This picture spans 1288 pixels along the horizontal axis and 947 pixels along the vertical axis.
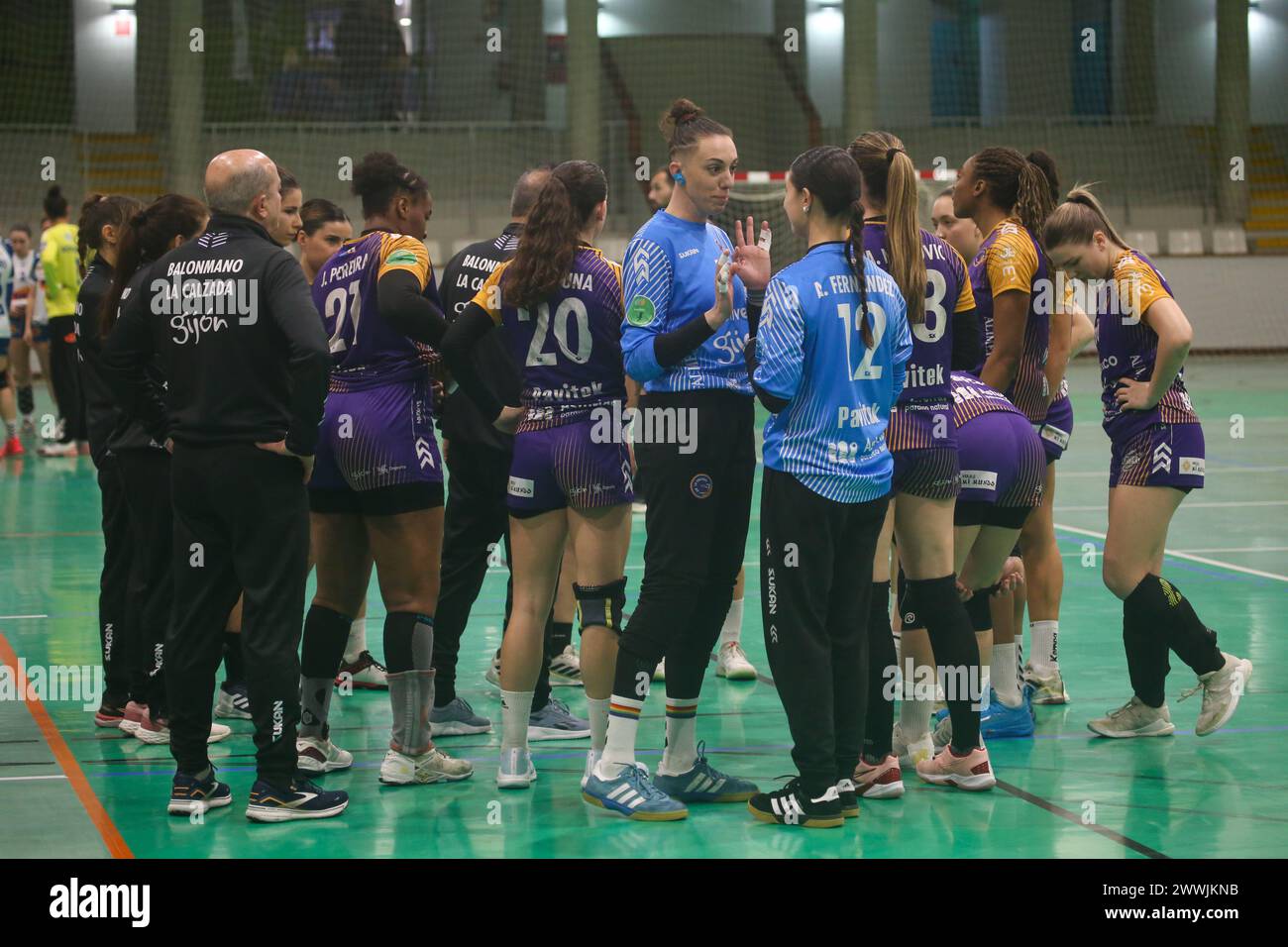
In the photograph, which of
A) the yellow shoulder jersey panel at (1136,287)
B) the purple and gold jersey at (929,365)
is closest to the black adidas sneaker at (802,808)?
the purple and gold jersey at (929,365)

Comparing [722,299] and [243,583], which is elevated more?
[722,299]

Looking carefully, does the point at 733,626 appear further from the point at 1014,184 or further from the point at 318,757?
the point at 1014,184

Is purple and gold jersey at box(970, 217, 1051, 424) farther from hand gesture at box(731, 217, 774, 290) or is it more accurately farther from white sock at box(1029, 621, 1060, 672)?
hand gesture at box(731, 217, 774, 290)

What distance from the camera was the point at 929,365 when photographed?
495 cm

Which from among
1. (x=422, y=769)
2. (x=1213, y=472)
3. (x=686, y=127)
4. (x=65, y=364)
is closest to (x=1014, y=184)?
(x=686, y=127)

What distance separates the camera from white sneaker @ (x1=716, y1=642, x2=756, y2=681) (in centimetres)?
679

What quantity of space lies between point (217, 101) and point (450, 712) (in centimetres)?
1990

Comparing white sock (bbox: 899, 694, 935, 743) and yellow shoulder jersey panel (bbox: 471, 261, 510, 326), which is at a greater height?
yellow shoulder jersey panel (bbox: 471, 261, 510, 326)

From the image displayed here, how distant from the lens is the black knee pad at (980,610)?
18.0 feet

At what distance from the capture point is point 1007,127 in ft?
83.5

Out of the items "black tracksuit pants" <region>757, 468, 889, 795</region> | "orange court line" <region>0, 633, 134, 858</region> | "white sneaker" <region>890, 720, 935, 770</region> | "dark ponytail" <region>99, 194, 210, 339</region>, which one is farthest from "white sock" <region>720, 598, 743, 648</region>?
"dark ponytail" <region>99, 194, 210, 339</region>

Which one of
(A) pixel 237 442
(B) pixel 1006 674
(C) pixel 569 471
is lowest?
(B) pixel 1006 674

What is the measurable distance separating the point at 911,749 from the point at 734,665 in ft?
5.29
